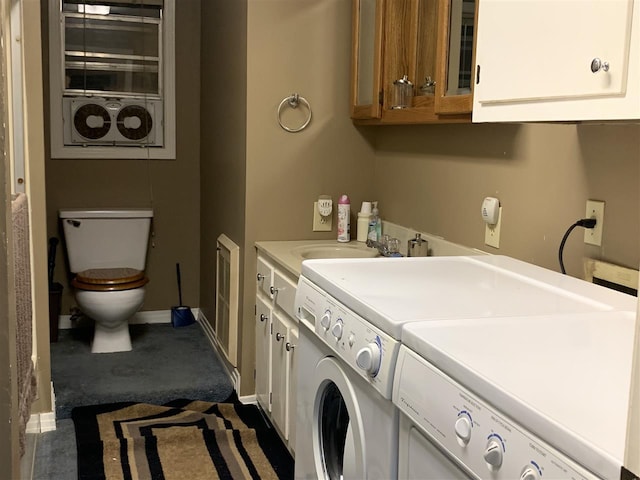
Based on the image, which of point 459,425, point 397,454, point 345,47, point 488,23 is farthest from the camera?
point 345,47

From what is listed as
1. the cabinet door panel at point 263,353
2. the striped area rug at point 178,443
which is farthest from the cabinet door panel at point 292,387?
the cabinet door panel at point 263,353

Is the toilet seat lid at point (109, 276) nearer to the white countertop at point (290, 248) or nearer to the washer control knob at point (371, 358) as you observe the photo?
the white countertop at point (290, 248)

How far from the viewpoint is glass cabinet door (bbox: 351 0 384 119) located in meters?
2.66

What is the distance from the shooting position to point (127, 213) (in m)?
3.96

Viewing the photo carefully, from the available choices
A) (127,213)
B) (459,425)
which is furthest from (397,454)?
(127,213)

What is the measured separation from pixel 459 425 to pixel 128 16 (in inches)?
140

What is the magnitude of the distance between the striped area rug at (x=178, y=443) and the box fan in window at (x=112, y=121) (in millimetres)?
1651

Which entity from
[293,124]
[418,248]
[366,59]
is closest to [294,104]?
[293,124]

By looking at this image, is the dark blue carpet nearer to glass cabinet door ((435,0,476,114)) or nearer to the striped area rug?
the striped area rug

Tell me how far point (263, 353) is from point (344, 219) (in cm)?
66

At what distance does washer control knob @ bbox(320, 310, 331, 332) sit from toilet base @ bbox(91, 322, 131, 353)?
2.24m

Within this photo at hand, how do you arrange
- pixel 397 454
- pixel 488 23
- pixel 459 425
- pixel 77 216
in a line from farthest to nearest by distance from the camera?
pixel 77 216
pixel 488 23
pixel 397 454
pixel 459 425

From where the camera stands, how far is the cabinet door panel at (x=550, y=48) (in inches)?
51.2

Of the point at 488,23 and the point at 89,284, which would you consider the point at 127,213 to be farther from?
the point at 488,23
